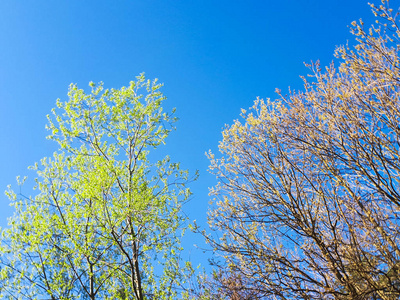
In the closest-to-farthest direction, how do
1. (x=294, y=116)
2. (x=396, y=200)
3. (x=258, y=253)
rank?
(x=396, y=200) < (x=258, y=253) < (x=294, y=116)

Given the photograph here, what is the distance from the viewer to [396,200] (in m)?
4.15

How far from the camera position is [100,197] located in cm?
743

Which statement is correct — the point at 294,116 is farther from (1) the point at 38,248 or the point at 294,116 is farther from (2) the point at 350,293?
(1) the point at 38,248

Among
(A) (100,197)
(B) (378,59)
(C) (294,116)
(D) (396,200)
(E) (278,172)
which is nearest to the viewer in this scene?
(D) (396,200)

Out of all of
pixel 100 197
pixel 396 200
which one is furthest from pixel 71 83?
pixel 396 200

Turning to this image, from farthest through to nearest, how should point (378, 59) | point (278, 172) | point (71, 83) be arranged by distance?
1. point (71, 83)
2. point (278, 172)
3. point (378, 59)

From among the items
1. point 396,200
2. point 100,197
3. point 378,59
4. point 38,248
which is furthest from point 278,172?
point 38,248

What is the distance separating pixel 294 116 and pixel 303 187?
1191mm

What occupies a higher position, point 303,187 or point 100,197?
point 100,197

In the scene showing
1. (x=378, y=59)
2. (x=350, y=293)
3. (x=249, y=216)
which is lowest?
(x=350, y=293)

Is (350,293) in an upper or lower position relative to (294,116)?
lower

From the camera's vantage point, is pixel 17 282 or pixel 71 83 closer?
pixel 17 282

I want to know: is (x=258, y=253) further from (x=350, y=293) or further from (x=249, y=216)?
(x=350, y=293)

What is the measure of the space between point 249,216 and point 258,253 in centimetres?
68
